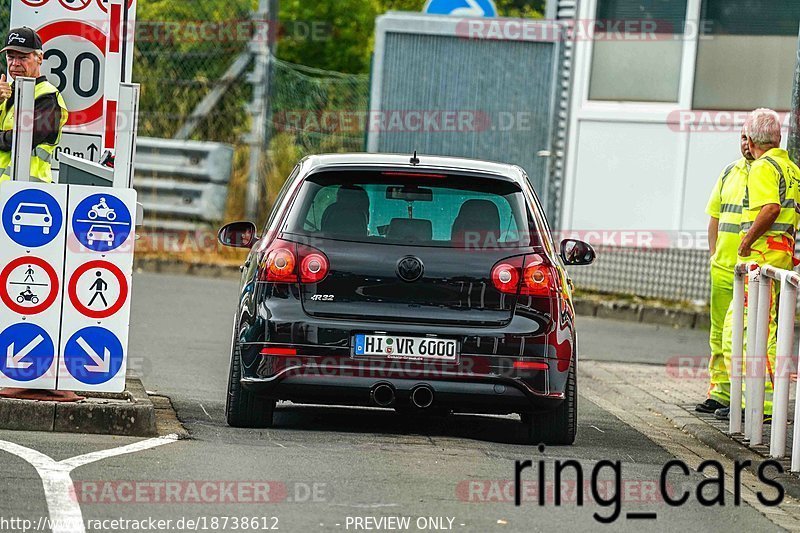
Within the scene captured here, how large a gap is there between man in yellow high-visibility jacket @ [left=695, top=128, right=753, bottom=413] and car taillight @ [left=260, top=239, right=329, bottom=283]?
322 cm

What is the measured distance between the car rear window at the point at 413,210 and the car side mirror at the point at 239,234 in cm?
90

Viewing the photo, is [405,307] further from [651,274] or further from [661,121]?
[661,121]

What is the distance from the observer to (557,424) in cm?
921

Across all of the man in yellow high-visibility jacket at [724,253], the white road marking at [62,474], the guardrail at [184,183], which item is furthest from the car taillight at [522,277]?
the guardrail at [184,183]

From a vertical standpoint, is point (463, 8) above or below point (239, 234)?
above

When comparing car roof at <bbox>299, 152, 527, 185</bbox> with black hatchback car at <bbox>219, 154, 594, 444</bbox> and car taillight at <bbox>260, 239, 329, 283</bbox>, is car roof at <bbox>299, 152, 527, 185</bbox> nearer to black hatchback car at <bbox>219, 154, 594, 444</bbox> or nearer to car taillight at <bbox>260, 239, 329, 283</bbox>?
black hatchback car at <bbox>219, 154, 594, 444</bbox>

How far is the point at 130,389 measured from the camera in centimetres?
987

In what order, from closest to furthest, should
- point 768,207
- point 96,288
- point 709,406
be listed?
point 96,288 → point 768,207 → point 709,406

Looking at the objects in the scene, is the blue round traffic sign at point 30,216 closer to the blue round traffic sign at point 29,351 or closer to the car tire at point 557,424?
the blue round traffic sign at point 29,351

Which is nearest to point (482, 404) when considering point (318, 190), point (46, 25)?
point (318, 190)

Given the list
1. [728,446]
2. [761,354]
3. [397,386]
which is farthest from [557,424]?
[761,354]

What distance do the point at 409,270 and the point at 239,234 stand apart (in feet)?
5.00

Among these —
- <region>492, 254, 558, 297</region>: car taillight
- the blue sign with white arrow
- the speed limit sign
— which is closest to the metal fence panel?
the blue sign with white arrow

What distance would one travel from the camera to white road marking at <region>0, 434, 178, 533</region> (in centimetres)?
650
